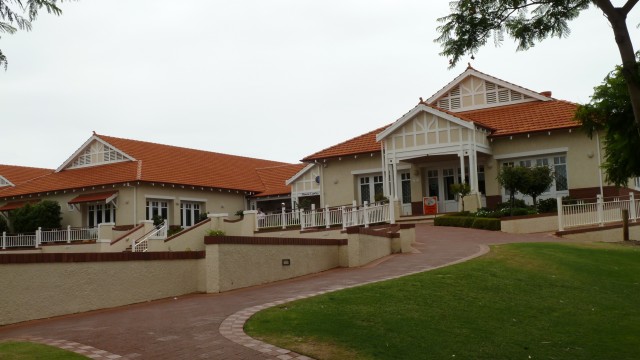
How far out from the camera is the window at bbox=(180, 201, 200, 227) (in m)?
39.2

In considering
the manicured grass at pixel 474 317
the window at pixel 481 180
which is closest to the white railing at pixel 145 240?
the manicured grass at pixel 474 317

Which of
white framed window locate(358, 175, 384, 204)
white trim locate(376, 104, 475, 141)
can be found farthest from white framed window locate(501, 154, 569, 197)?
white framed window locate(358, 175, 384, 204)

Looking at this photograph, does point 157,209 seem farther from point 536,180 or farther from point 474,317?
point 474,317

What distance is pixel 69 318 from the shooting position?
12.1 meters

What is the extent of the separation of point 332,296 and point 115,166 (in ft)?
97.0

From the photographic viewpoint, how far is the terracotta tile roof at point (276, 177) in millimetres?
43656

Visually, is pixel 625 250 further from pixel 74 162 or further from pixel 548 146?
pixel 74 162

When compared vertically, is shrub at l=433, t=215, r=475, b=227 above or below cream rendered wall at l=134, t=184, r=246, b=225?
below

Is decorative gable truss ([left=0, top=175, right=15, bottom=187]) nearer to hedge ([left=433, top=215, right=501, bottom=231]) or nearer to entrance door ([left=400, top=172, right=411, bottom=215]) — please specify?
entrance door ([left=400, top=172, right=411, bottom=215])

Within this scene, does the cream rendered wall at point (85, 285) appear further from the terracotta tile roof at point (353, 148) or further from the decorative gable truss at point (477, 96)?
the decorative gable truss at point (477, 96)

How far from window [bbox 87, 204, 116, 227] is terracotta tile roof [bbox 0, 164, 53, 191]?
9432mm

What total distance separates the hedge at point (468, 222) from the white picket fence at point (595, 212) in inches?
102

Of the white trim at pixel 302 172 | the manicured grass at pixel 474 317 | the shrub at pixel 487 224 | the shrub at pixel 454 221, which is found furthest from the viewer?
the white trim at pixel 302 172

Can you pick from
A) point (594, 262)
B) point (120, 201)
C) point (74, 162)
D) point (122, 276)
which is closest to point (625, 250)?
point (594, 262)
